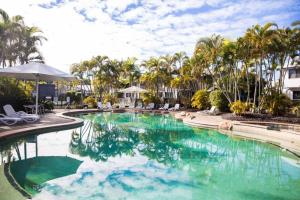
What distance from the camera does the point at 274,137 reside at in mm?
13484

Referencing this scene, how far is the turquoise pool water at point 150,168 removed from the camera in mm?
6533

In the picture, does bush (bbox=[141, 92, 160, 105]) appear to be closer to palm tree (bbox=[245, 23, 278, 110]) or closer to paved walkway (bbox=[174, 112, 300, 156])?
paved walkway (bbox=[174, 112, 300, 156])

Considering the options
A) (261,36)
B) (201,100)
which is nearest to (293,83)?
(201,100)

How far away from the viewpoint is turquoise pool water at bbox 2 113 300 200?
653cm

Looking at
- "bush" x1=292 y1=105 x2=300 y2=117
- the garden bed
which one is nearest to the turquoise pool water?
the garden bed

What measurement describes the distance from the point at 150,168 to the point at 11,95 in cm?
1247

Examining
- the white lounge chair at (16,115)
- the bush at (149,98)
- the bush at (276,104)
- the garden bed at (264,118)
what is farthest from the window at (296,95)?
the white lounge chair at (16,115)

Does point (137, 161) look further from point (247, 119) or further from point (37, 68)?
point (247, 119)

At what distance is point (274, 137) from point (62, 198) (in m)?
11.0

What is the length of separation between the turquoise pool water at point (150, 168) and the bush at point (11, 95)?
5.83 m

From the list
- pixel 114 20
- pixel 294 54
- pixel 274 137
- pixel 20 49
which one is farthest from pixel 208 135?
pixel 20 49

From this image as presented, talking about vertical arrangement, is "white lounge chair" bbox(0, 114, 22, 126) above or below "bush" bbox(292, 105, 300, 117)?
below

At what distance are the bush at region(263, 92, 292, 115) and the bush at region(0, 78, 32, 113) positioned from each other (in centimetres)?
1721

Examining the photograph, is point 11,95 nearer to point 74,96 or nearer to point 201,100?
point 201,100
